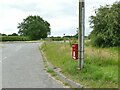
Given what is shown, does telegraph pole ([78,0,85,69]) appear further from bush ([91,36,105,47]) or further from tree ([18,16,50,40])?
tree ([18,16,50,40])

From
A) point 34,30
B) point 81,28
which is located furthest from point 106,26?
point 34,30

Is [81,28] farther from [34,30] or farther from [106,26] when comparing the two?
[34,30]

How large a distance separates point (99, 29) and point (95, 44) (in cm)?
144

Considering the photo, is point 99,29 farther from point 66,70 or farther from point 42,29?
→ point 42,29

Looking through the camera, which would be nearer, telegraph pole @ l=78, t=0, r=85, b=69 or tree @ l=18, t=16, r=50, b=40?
telegraph pole @ l=78, t=0, r=85, b=69

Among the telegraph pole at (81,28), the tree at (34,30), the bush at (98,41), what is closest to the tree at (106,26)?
the bush at (98,41)

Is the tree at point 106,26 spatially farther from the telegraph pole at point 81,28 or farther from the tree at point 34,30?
the tree at point 34,30

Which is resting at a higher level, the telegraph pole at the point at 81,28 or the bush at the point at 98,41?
the telegraph pole at the point at 81,28

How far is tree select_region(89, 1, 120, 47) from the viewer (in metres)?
29.7

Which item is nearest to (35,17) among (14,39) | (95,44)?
(14,39)

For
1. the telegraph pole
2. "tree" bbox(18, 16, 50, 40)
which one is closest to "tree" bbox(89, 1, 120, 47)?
the telegraph pole

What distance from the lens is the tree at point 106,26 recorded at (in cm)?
2969

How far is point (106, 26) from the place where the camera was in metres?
31.3

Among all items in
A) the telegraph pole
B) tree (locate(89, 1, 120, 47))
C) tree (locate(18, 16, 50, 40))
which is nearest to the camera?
the telegraph pole
